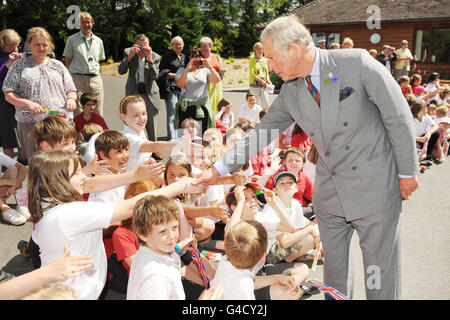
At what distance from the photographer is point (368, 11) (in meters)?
21.6

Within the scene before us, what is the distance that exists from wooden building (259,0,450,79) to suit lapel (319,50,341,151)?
18599 mm

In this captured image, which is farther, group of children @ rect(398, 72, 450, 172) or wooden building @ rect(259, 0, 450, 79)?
wooden building @ rect(259, 0, 450, 79)

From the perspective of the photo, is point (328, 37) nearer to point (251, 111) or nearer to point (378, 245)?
point (251, 111)

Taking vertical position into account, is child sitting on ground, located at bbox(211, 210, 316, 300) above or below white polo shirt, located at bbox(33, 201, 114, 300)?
below

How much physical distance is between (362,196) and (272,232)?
1657 mm

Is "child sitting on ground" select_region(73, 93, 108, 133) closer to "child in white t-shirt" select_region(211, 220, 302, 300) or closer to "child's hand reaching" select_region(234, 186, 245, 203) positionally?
"child's hand reaching" select_region(234, 186, 245, 203)

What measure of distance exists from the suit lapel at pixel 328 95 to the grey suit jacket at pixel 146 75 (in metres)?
5.89

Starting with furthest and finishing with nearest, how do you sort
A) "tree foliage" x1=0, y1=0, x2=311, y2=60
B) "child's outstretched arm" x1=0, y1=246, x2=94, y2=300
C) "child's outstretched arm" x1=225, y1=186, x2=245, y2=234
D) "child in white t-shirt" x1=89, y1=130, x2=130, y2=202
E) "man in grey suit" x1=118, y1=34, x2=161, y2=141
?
"tree foliage" x1=0, y1=0, x2=311, y2=60 → "man in grey suit" x1=118, y1=34, x2=161, y2=141 → "child in white t-shirt" x1=89, y1=130, x2=130, y2=202 → "child's outstretched arm" x1=225, y1=186, x2=245, y2=234 → "child's outstretched arm" x1=0, y1=246, x2=94, y2=300

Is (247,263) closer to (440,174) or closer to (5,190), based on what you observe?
(5,190)

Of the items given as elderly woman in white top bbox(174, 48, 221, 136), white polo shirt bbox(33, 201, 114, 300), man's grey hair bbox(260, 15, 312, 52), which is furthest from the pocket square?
elderly woman in white top bbox(174, 48, 221, 136)

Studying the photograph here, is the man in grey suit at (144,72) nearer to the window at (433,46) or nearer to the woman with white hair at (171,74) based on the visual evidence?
the woman with white hair at (171,74)

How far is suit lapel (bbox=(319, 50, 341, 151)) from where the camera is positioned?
2.43 meters

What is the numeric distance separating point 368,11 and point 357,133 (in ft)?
71.9

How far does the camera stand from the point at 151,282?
92.7 inches
